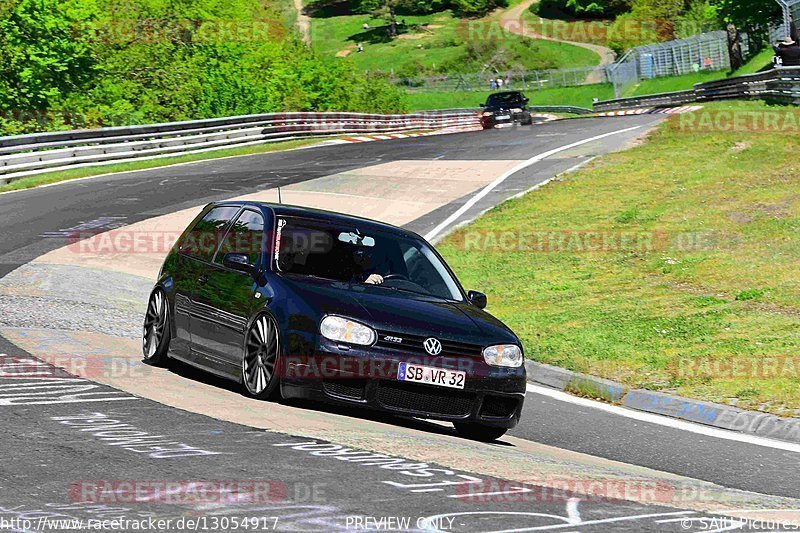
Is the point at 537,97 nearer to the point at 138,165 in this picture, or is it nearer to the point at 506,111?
the point at 506,111

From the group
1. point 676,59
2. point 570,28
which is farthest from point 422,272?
point 570,28

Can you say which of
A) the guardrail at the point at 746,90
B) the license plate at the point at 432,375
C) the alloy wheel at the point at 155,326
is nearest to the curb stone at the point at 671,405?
the license plate at the point at 432,375

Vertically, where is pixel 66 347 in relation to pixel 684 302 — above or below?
above

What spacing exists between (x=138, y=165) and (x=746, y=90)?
23.0 m

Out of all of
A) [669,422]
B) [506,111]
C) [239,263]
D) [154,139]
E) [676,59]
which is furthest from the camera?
[676,59]

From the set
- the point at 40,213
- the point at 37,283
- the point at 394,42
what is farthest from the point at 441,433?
the point at 394,42

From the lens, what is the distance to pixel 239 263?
9.94 meters

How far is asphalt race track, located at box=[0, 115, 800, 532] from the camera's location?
5.76 meters

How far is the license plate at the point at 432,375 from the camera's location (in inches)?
348

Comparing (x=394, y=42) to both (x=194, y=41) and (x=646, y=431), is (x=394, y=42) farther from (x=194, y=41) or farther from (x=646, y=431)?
(x=646, y=431)

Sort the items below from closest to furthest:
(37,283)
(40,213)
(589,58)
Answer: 1. (37,283)
2. (40,213)
3. (589,58)

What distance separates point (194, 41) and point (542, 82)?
47.1 metres

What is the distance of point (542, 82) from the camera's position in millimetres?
102688

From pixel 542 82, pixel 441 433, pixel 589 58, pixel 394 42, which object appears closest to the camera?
pixel 441 433
